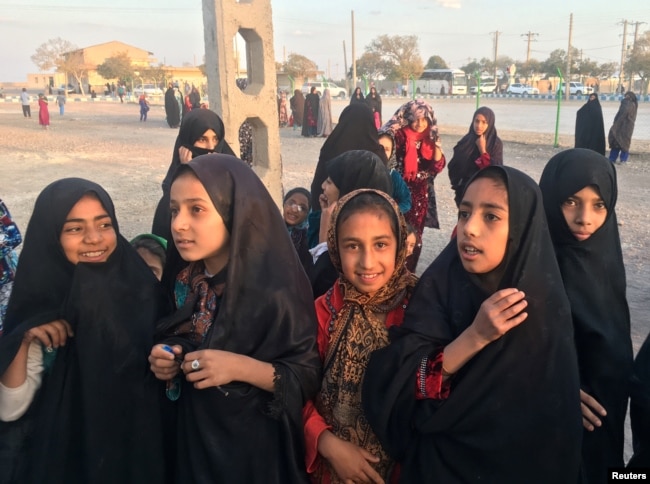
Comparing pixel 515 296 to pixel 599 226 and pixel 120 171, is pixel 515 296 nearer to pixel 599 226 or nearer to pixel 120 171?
pixel 599 226

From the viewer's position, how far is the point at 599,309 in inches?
74.7

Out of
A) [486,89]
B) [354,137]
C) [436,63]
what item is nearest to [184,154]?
[354,137]

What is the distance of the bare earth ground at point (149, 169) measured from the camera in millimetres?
6160

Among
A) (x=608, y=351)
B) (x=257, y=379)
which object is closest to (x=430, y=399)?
(x=257, y=379)

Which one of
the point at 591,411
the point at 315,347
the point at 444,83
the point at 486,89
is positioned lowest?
the point at 591,411

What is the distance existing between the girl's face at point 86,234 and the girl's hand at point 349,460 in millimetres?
997

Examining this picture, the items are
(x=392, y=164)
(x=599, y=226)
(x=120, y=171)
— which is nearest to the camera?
(x=599, y=226)

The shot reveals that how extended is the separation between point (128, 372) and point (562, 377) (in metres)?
1.35

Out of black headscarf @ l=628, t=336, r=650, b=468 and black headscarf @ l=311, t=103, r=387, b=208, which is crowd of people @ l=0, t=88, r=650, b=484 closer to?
black headscarf @ l=628, t=336, r=650, b=468

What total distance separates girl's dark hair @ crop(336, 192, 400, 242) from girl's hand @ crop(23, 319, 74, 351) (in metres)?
0.97

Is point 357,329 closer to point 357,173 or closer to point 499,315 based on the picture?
point 499,315

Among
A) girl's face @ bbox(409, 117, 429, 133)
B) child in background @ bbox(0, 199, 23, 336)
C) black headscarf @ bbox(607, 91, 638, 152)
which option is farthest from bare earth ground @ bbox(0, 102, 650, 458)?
child in background @ bbox(0, 199, 23, 336)

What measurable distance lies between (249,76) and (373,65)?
57918mm

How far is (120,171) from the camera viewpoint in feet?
37.6
